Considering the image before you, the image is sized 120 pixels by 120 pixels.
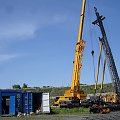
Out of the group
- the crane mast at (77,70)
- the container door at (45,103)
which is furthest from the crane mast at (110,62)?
the container door at (45,103)

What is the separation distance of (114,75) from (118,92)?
2980 mm

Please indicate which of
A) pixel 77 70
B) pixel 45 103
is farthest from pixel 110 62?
pixel 45 103

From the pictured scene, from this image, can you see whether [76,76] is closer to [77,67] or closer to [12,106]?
[77,67]

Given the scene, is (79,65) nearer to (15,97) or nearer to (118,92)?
(118,92)

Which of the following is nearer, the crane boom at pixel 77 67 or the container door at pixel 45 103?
the container door at pixel 45 103

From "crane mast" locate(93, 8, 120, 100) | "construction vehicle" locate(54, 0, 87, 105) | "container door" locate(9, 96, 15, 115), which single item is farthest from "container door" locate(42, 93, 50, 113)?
"crane mast" locate(93, 8, 120, 100)

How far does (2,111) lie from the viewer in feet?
138

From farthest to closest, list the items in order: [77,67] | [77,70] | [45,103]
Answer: [77,70] < [77,67] < [45,103]

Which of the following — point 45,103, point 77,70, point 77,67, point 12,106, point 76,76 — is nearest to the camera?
point 12,106

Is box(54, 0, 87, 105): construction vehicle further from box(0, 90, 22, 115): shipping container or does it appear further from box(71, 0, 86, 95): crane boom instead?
box(0, 90, 22, 115): shipping container

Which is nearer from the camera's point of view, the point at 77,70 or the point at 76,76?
the point at 77,70

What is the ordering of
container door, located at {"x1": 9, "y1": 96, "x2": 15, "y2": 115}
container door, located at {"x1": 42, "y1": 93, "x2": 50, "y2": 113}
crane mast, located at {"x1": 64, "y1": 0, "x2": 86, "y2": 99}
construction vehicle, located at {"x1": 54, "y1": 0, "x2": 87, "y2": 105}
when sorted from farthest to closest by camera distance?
1. crane mast, located at {"x1": 64, "y1": 0, "x2": 86, "y2": 99}
2. construction vehicle, located at {"x1": 54, "y1": 0, "x2": 87, "y2": 105}
3. container door, located at {"x1": 42, "y1": 93, "x2": 50, "y2": 113}
4. container door, located at {"x1": 9, "y1": 96, "x2": 15, "y2": 115}

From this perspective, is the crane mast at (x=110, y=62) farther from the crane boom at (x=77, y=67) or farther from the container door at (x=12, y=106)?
the container door at (x=12, y=106)

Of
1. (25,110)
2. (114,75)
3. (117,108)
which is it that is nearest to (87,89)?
(114,75)
